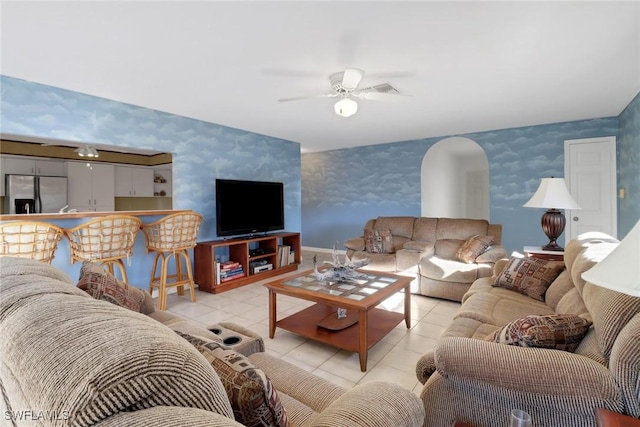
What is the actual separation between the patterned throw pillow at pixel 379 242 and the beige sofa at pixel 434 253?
28mm

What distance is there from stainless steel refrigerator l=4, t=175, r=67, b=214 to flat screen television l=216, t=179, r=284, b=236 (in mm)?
3359

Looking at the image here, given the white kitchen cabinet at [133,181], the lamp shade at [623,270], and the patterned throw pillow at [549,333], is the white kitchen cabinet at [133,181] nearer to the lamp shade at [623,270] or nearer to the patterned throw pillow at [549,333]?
the patterned throw pillow at [549,333]

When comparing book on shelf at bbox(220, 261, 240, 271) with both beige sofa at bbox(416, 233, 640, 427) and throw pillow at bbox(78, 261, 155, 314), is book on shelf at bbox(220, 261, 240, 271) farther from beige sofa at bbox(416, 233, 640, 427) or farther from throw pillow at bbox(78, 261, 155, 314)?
beige sofa at bbox(416, 233, 640, 427)

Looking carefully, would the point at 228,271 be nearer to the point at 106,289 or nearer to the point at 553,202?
the point at 106,289

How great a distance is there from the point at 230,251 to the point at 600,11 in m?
4.47

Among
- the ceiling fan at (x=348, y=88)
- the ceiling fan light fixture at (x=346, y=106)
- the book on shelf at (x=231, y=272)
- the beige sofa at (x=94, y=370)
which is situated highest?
the ceiling fan at (x=348, y=88)

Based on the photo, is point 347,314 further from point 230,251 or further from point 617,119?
point 617,119

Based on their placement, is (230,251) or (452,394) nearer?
(452,394)

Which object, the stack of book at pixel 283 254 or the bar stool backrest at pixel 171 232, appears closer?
the bar stool backrest at pixel 171 232

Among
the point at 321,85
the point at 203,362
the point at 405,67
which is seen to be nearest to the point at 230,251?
→ the point at 321,85

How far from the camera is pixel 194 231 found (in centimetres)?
364

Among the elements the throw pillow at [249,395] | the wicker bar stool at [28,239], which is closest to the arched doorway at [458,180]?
the wicker bar stool at [28,239]

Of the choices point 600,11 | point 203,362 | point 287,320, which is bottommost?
point 287,320

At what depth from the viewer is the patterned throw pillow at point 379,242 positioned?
4.46 m
